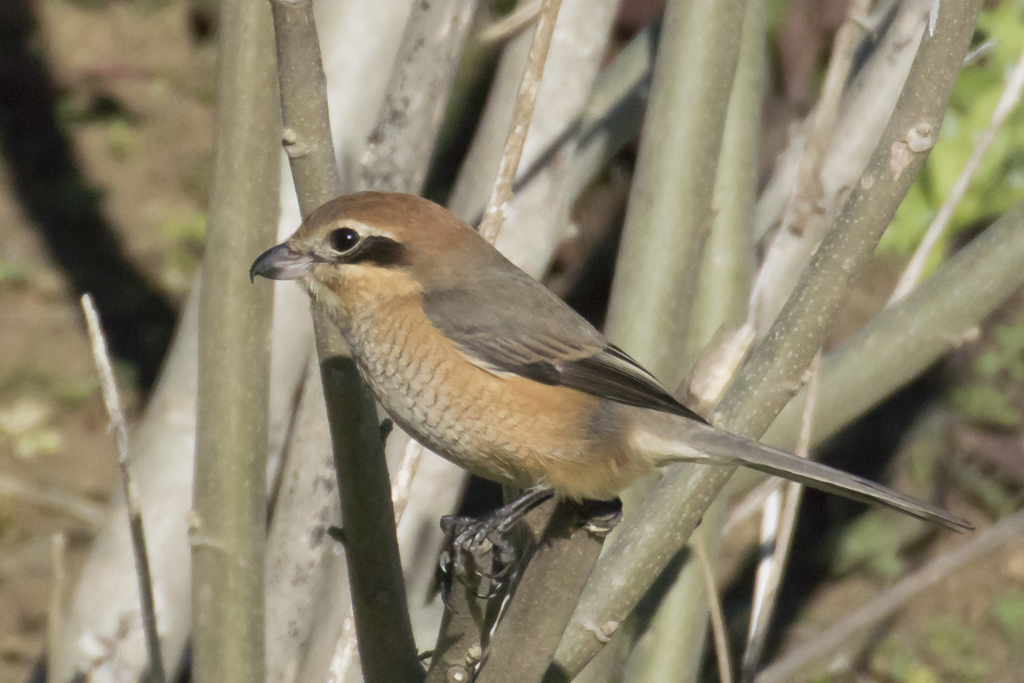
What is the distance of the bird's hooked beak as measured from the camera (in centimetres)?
195

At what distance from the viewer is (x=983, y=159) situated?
A: 4.38 m

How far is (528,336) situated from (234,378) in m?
0.62

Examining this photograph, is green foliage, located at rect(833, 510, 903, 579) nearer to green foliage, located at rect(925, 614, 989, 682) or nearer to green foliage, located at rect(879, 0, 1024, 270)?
green foliage, located at rect(925, 614, 989, 682)

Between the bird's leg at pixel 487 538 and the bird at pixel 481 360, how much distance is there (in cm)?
6

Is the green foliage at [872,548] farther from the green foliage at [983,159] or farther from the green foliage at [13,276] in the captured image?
the green foliage at [13,276]

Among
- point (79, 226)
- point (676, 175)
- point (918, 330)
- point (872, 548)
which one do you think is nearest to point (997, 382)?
point (872, 548)

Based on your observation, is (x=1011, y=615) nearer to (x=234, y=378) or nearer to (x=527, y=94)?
(x=527, y=94)

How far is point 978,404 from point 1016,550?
68 centimetres

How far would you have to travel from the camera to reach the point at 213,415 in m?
1.92

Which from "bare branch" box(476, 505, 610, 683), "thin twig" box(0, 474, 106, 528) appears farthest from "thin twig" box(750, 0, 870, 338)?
"thin twig" box(0, 474, 106, 528)

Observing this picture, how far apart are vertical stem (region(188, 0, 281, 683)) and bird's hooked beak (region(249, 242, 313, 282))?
0.08 feet

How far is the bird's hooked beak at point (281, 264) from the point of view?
6.41 ft

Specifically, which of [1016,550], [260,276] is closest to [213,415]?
[260,276]

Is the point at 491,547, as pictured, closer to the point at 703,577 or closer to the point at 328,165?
the point at 328,165
